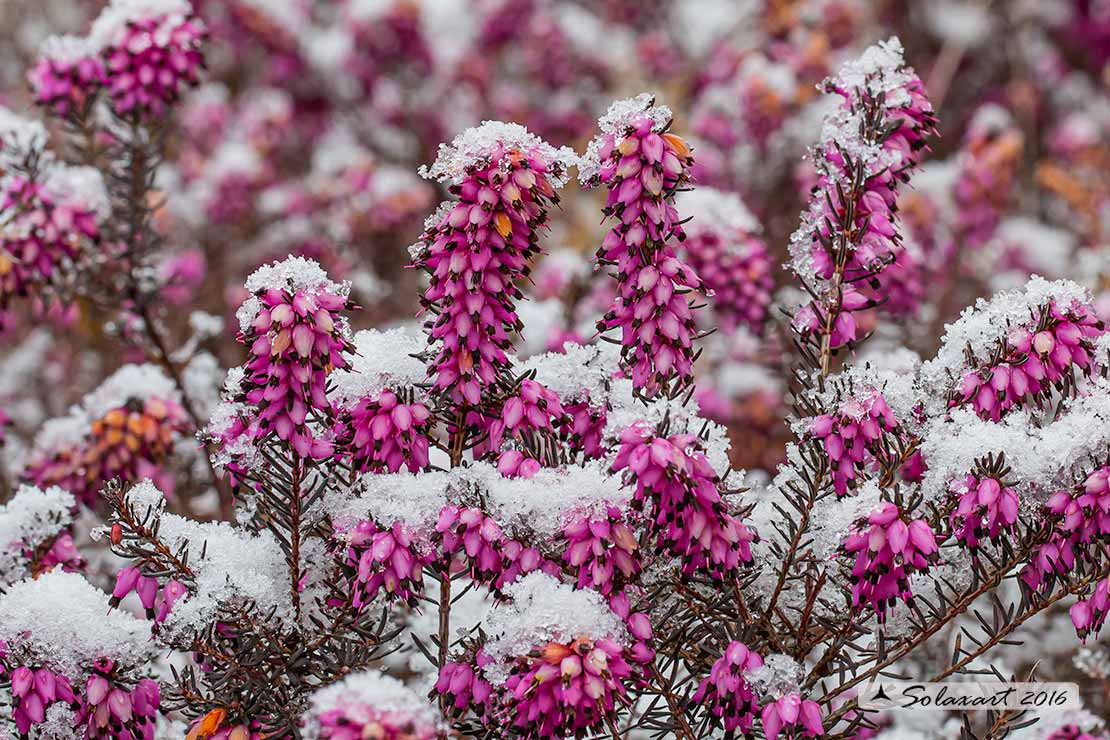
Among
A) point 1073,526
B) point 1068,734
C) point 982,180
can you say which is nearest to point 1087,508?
point 1073,526

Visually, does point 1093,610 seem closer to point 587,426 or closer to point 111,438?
point 587,426

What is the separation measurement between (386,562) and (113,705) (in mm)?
545

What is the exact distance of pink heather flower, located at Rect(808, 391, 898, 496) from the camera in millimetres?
1918

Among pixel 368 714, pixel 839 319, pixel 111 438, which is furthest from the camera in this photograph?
pixel 111 438

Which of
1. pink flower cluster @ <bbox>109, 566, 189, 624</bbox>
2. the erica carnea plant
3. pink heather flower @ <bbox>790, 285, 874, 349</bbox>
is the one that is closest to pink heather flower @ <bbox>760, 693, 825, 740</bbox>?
the erica carnea plant

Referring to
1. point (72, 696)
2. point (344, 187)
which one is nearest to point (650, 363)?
point (72, 696)

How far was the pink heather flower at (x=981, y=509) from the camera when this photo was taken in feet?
5.98

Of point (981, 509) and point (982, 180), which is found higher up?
point (982, 180)

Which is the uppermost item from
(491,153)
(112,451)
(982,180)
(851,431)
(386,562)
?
(982,180)

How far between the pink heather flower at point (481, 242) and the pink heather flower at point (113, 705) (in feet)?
2.45

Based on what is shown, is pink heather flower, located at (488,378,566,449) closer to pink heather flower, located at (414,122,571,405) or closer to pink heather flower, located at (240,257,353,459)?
pink heather flower, located at (414,122,571,405)

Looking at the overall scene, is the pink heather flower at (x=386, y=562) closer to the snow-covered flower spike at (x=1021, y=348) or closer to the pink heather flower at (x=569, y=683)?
the pink heather flower at (x=569, y=683)

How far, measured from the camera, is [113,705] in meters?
1.92

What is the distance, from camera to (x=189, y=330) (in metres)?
5.16
